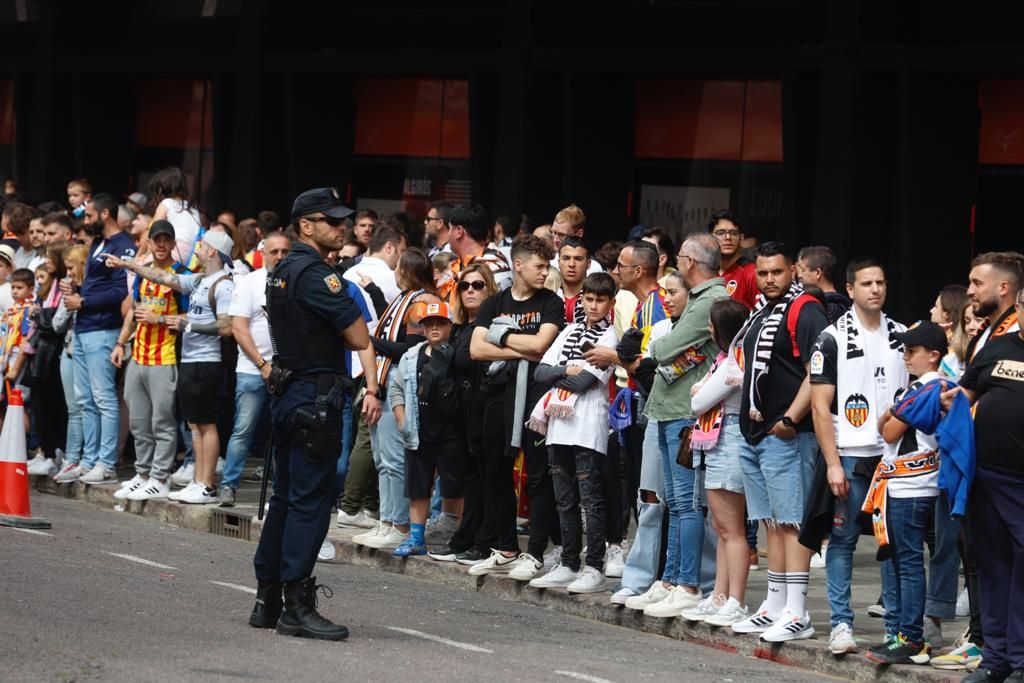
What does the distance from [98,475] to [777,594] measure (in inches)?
288

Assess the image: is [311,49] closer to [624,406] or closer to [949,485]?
[624,406]

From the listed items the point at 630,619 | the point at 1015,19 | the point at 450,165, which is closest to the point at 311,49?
the point at 450,165

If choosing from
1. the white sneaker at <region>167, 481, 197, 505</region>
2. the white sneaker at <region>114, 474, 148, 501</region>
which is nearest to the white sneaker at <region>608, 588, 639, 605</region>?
the white sneaker at <region>167, 481, 197, 505</region>

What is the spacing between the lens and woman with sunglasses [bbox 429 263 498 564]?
41.5 feet

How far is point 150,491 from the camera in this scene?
50.0ft

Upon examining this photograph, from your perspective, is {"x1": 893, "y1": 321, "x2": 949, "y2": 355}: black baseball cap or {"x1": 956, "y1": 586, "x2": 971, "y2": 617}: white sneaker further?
{"x1": 956, "y1": 586, "x2": 971, "y2": 617}: white sneaker

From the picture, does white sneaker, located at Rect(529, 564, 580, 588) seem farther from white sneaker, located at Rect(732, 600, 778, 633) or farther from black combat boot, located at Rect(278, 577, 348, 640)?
black combat boot, located at Rect(278, 577, 348, 640)

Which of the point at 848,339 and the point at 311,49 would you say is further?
the point at 311,49

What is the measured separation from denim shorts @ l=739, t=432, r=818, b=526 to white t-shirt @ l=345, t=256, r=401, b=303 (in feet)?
14.7

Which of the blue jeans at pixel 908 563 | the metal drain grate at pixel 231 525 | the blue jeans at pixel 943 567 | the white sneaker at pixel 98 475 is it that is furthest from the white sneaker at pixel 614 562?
the white sneaker at pixel 98 475

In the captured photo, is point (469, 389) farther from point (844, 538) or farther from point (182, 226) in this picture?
point (182, 226)

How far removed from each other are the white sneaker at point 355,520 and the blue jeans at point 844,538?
4.88m

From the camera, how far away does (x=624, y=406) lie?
11.9 m

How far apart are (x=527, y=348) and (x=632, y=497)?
1.65 m
